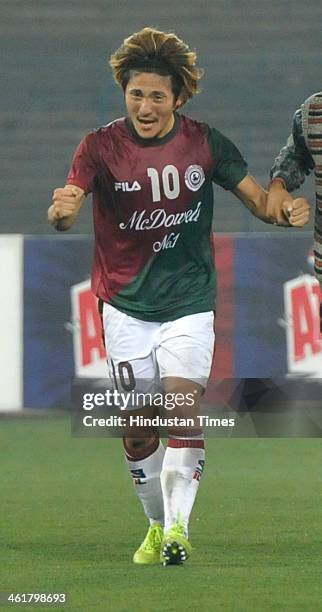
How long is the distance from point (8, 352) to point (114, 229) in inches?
246

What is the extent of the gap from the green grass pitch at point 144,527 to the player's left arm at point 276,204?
4.17ft

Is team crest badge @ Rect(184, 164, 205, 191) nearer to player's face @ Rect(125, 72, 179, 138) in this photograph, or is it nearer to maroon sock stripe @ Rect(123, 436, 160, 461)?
player's face @ Rect(125, 72, 179, 138)

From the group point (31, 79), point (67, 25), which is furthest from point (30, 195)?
point (67, 25)

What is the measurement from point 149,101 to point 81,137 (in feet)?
30.9

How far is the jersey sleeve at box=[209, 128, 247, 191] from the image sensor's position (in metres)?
6.41

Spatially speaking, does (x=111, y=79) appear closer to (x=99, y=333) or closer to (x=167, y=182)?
(x=99, y=333)

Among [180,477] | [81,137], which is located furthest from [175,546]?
[81,137]

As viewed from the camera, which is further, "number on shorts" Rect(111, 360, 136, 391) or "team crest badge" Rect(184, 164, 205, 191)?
"number on shorts" Rect(111, 360, 136, 391)

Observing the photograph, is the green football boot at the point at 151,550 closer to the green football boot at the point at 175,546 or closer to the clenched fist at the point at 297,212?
the green football boot at the point at 175,546

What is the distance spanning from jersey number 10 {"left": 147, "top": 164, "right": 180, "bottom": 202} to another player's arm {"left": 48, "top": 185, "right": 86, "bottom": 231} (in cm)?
30

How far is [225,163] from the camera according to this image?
641 cm

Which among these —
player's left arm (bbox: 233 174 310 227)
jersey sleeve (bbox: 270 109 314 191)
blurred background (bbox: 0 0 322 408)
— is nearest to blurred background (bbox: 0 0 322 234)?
blurred background (bbox: 0 0 322 408)

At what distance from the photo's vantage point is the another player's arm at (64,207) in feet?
20.1

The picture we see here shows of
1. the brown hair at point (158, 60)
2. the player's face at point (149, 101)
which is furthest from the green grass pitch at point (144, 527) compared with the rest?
the brown hair at point (158, 60)
